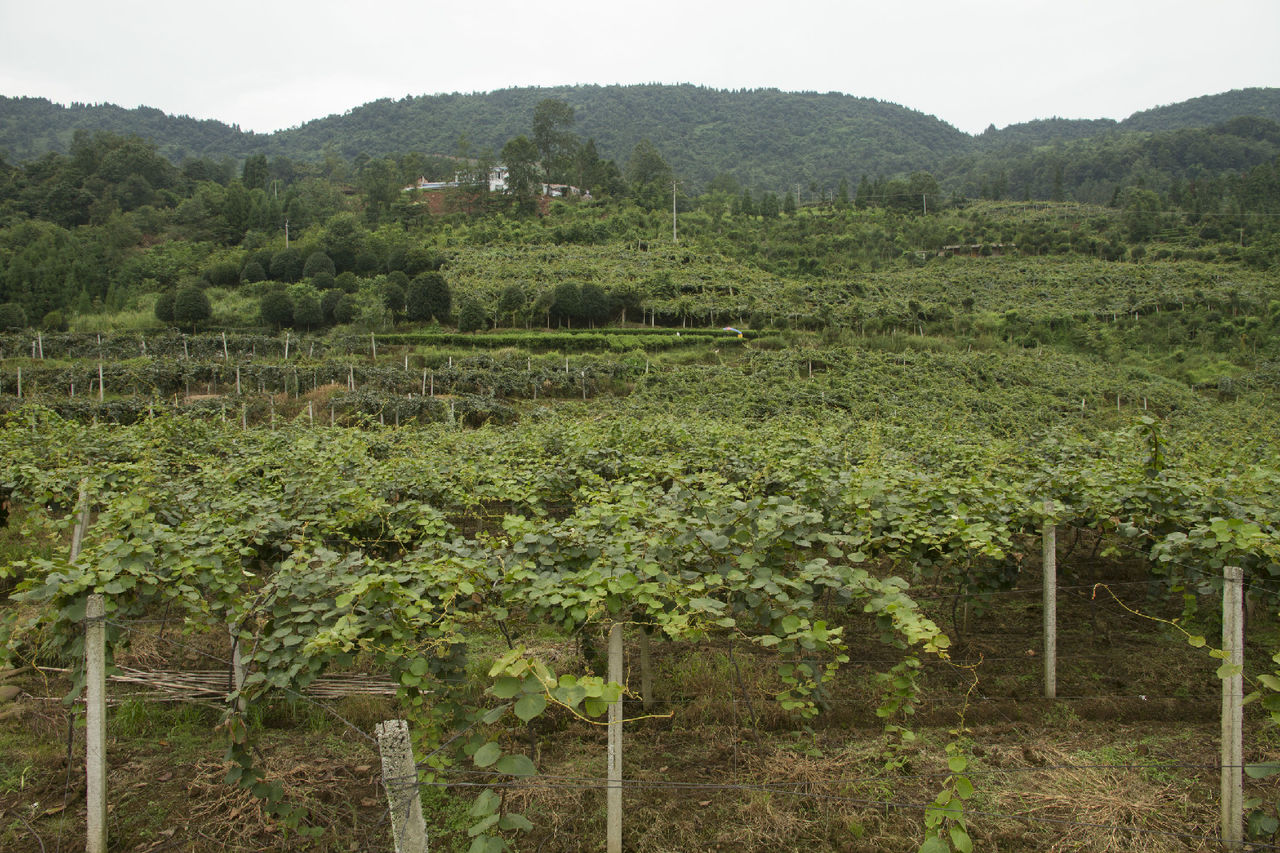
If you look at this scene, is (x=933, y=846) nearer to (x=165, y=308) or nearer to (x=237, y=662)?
(x=237, y=662)

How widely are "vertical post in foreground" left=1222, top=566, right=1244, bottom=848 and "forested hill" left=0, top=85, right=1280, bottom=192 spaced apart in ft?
324

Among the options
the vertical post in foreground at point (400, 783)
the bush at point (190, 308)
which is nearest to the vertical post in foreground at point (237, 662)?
the vertical post in foreground at point (400, 783)

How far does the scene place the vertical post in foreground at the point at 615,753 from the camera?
3242 millimetres

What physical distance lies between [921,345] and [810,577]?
1215 inches

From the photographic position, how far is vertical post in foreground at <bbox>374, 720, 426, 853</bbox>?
9.28 feet

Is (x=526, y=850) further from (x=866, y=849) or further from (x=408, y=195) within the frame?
(x=408, y=195)

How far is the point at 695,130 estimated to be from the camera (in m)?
130

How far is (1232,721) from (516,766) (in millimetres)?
3457

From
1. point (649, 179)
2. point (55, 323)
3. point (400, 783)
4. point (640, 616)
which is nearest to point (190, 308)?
point (55, 323)

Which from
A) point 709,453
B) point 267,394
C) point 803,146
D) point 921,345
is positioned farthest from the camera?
point 803,146

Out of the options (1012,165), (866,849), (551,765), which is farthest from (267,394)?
(1012,165)

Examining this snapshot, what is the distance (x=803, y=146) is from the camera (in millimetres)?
121875

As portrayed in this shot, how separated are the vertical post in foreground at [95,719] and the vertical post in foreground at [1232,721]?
537 cm

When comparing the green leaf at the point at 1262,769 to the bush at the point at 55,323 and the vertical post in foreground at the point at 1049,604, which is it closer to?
the vertical post in foreground at the point at 1049,604
